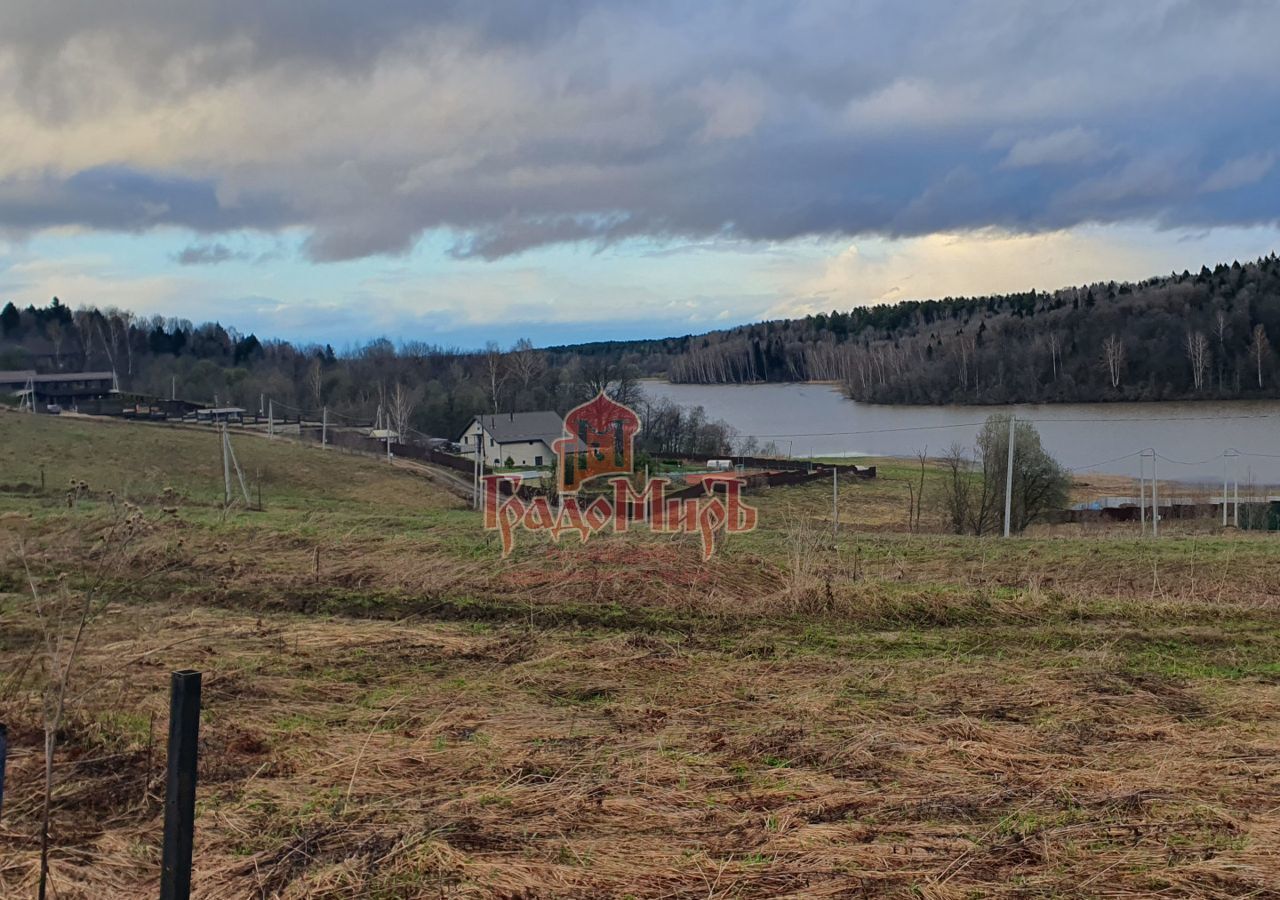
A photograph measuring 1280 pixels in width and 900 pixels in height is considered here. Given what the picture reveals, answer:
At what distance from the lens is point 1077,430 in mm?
52438

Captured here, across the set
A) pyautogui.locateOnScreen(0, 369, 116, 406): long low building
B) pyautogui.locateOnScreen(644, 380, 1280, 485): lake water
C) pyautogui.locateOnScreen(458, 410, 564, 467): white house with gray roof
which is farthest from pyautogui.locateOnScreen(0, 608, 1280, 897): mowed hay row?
pyautogui.locateOnScreen(0, 369, 116, 406): long low building

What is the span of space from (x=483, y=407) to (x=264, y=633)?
50266 mm

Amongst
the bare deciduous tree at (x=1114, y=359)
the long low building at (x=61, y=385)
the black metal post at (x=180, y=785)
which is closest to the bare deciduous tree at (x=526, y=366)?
the long low building at (x=61, y=385)

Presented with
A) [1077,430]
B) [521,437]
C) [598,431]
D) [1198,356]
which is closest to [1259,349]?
[1198,356]

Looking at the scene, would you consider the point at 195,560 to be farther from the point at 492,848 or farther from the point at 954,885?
the point at 954,885

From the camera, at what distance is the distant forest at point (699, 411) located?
60.4 meters

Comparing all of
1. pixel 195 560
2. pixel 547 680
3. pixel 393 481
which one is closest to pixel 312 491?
pixel 393 481

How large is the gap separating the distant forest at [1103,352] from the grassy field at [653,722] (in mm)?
67956

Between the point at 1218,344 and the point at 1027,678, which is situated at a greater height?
the point at 1218,344

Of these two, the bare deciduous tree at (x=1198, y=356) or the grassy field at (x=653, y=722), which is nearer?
the grassy field at (x=653, y=722)

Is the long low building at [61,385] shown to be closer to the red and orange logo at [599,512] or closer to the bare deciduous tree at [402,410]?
the bare deciduous tree at [402,410]

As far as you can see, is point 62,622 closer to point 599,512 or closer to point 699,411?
point 599,512

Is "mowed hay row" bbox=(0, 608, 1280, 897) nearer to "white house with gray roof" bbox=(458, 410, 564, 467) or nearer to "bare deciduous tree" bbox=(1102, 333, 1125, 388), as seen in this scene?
"white house with gray roof" bbox=(458, 410, 564, 467)

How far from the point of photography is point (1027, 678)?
20.9 feet
